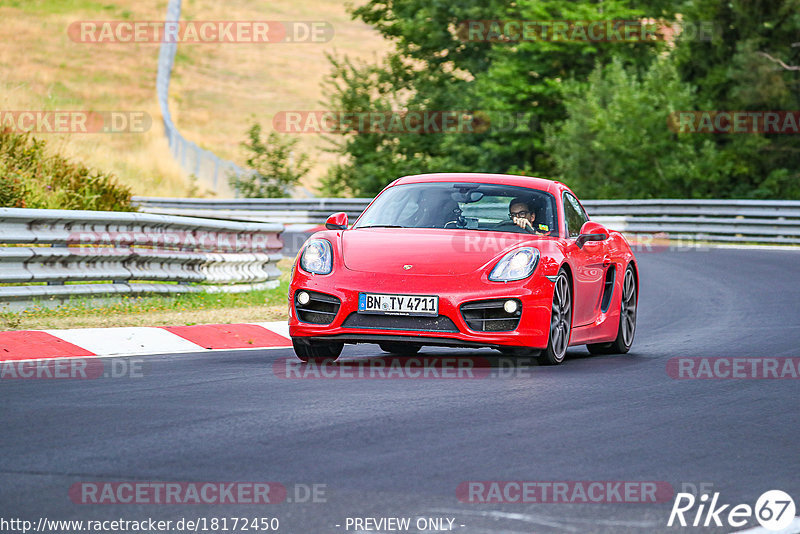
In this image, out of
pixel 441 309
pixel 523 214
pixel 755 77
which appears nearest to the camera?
pixel 441 309

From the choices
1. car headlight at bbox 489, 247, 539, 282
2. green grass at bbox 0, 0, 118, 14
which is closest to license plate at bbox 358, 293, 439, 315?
car headlight at bbox 489, 247, 539, 282

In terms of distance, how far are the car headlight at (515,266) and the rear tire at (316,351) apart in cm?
129

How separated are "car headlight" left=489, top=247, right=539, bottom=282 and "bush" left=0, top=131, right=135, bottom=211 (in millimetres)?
8518

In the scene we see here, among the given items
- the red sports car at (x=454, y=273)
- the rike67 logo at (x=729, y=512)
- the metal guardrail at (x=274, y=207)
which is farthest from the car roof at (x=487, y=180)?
the metal guardrail at (x=274, y=207)

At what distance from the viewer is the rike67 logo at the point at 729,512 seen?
4.97m

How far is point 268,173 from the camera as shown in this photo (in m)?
47.2

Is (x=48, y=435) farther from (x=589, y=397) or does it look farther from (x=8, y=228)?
(x=8, y=228)

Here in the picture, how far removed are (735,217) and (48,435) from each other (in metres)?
30.4

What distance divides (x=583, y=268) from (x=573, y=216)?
0.89 meters

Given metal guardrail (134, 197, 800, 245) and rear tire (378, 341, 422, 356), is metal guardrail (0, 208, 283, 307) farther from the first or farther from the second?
metal guardrail (134, 197, 800, 245)

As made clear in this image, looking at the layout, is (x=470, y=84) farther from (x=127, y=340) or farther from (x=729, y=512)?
(x=729, y=512)

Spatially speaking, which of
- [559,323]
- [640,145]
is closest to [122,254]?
[559,323]

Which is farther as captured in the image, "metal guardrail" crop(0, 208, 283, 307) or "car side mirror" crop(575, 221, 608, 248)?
"metal guardrail" crop(0, 208, 283, 307)

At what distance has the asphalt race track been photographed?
4992 mm
